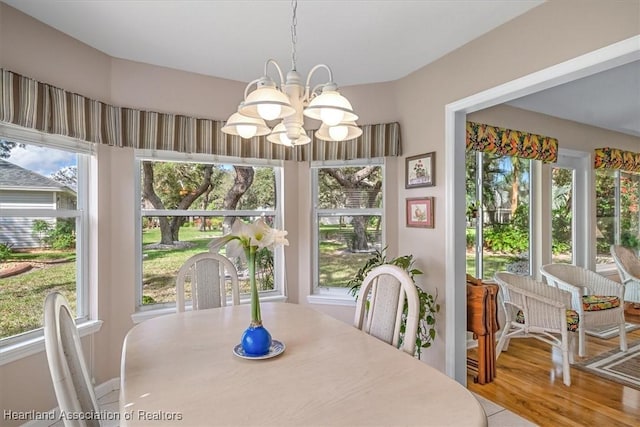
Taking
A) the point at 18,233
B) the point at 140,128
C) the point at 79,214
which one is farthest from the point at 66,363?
the point at 140,128

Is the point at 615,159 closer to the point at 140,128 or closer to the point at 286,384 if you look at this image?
the point at 286,384

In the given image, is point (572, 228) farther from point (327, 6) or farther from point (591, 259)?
point (327, 6)

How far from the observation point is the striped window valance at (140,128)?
206 cm

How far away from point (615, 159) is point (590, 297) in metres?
2.20

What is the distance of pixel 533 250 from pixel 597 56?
274 centimetres

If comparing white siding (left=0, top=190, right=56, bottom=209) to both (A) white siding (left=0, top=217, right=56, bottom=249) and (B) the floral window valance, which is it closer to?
(A) white siding (left=0, top=217, right=56, bottom=249)

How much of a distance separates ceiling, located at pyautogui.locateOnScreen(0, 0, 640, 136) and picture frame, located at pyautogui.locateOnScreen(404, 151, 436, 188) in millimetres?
764

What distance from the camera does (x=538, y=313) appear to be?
2.92 m

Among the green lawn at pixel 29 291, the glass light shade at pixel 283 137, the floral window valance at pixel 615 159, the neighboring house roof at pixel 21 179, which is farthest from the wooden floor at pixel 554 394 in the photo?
the neighboring house roof at pixel 21 179

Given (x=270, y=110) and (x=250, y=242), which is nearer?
(x=270, y=110)

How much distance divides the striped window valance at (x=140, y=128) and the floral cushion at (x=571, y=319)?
5.96ft

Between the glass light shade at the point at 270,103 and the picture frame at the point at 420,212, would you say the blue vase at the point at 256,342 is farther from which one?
the picture frame at the point at 420,212

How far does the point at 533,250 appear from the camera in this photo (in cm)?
400

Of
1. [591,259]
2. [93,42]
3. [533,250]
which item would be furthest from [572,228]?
[93,42]
